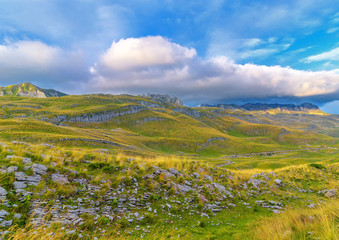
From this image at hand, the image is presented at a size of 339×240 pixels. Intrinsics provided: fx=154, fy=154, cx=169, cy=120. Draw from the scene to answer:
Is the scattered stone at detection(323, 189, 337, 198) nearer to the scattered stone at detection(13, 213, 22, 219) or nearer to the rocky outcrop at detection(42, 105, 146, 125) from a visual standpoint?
the scattered stone at detection(13, 213, 22, 219)

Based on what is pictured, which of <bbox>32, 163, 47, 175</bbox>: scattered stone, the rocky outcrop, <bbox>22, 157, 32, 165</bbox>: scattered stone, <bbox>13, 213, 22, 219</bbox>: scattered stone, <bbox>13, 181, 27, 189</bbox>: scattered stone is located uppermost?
<bbox>22, 157, 32, 165</bbox>: scattered stone

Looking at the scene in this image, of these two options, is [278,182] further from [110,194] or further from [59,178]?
[59,178]

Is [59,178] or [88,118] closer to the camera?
[59,178]

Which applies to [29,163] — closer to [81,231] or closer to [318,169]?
[81,231]

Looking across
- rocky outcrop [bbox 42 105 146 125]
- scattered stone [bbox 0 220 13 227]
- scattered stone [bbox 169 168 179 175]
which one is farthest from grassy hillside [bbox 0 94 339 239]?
rocky outcrop [bbox 42 105 146 125]

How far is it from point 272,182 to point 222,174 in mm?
6524

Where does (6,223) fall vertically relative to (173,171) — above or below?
above

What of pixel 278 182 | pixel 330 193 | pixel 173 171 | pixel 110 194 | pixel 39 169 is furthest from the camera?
pixel 278 182

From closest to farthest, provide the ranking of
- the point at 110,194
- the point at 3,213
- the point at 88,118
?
1. the point at 3,213
2. the point at 110,194
3. the point at 88,118

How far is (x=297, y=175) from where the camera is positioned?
862 inches

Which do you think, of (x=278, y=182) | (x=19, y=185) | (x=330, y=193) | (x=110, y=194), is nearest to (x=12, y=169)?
(x=19, y=185)

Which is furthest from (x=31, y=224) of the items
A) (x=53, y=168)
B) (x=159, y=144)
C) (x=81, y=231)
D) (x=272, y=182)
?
(x=159, y=144)

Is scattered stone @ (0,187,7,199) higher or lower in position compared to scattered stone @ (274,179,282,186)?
higher

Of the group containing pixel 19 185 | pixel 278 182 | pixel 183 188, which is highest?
pixel 19 185
